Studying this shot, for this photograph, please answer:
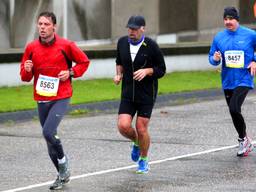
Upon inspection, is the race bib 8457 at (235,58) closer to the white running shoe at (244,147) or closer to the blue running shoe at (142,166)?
the white running shoe at (244,147)

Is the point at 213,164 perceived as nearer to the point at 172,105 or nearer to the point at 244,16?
the point at 172,105

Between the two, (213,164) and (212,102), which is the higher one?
(213,164)

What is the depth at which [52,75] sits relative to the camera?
10312mm

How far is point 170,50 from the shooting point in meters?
25.9

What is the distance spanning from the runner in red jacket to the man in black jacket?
0.93m

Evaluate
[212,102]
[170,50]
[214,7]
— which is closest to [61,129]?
[212,102]

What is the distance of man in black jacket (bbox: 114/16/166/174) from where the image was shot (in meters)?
11.2

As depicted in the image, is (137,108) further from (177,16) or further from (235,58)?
(177,16)

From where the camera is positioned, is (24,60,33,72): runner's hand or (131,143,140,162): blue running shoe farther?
(131,143,140,162): blue running shoe

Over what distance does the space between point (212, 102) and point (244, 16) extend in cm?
1425

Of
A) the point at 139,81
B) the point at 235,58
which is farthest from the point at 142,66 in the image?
the point at 235,58

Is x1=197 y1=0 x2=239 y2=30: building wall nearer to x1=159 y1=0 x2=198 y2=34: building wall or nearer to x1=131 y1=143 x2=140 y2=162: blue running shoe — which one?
x1=159 y1=0 x2=198 y2=34: building wall

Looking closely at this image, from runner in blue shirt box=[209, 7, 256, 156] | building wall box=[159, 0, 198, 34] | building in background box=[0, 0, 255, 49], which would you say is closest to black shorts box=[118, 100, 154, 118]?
runner in blue shirt box=[209, 7, 256, 156]

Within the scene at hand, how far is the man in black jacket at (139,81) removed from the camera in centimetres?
1116
